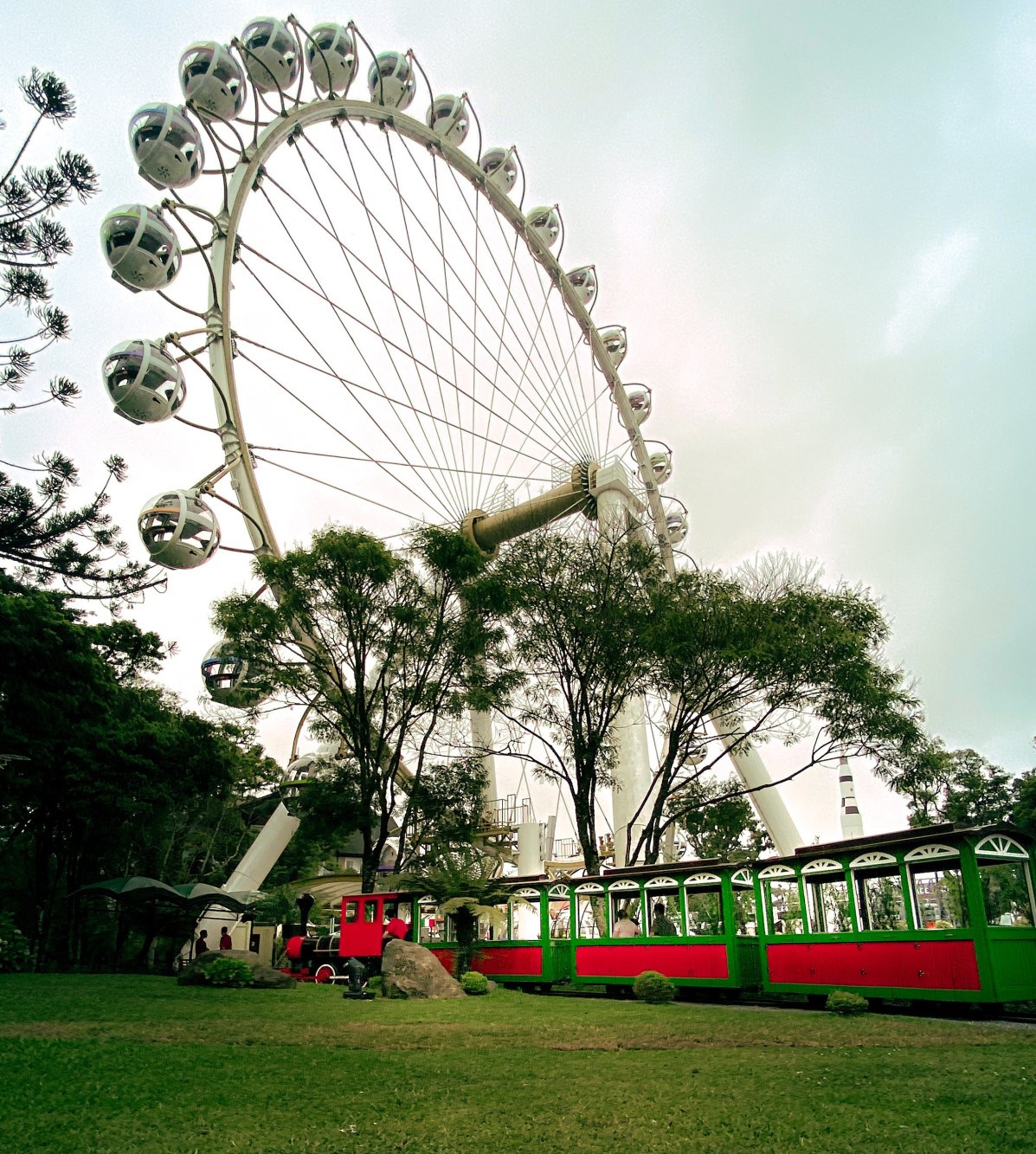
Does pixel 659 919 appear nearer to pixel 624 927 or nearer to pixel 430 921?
pixel 624 927

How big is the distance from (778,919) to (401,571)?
10205 mm

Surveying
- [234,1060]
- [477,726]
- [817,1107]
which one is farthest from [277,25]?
[817,1107]

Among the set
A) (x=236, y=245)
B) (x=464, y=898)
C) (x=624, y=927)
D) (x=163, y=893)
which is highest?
(x=236, y=245)

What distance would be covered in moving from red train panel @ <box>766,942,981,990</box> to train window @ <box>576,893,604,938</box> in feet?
13.0

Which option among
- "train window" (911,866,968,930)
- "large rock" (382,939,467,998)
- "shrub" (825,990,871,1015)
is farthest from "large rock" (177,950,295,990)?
"train window" (911,866,968,930)

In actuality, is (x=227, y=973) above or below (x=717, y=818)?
below

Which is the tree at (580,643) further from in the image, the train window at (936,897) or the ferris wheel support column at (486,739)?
the train window at (936,897)

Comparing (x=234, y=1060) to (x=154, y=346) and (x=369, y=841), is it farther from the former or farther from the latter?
(x=369, y=841)

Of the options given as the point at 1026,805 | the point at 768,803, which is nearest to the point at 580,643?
the point at 768,803

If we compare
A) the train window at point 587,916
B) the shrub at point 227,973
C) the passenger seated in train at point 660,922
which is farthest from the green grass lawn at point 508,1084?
the train window at point 587,916

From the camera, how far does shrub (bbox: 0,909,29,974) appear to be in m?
18.5

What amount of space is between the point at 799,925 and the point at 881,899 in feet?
4.87

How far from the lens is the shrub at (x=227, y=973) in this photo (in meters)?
15.2

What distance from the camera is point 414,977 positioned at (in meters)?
14.1
